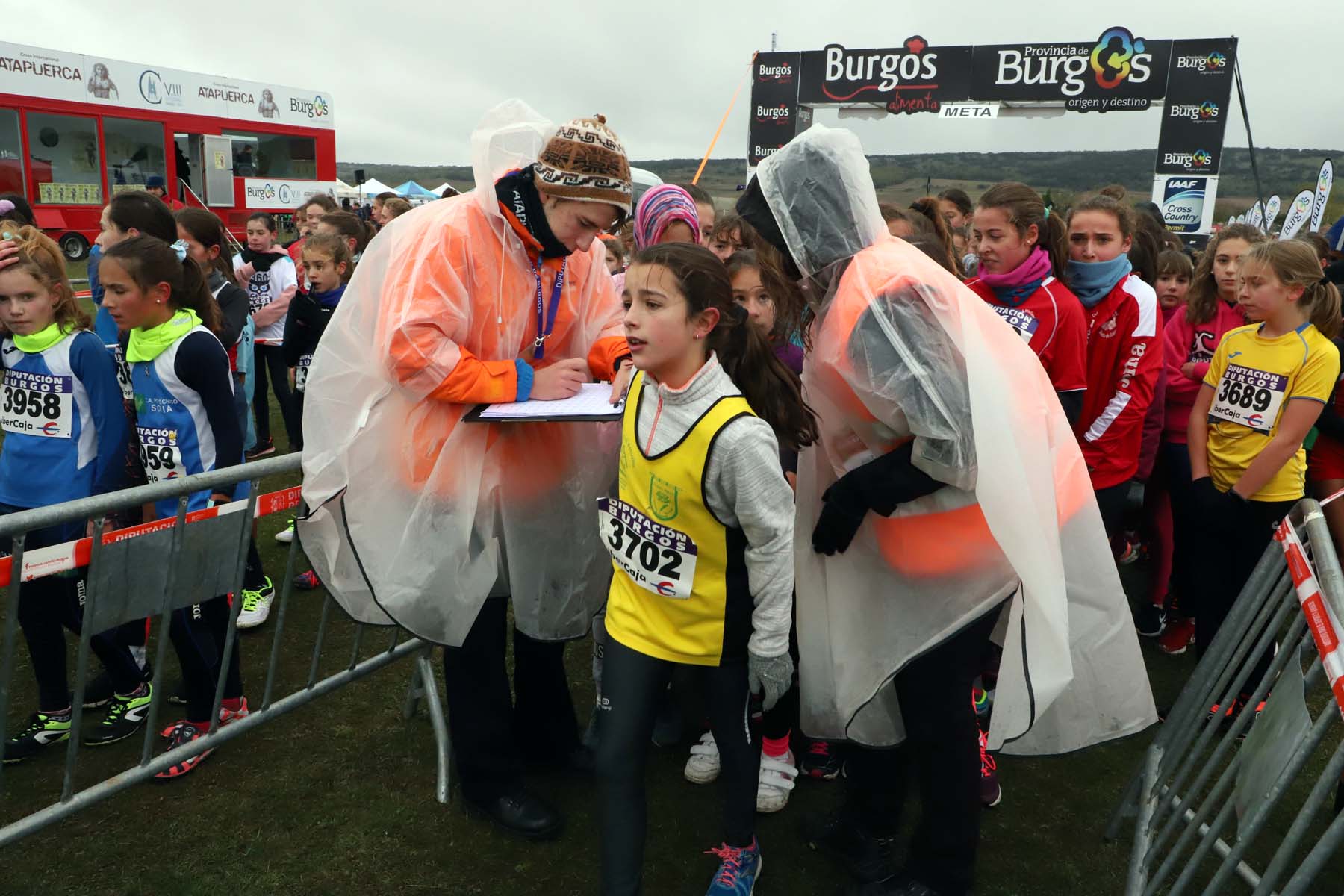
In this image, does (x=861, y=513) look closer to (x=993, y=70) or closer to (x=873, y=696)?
(x=873, y=696)

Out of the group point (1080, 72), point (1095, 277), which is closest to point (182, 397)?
point (1095, 277)

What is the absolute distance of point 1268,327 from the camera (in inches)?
133

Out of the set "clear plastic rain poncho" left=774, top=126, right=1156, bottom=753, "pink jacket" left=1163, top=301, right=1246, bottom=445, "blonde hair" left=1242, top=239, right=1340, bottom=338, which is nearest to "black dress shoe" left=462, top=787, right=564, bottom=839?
"clear plastic rain poncho" left=774, top=126, right=1156, bottom=753

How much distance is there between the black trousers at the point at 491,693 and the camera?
2680mm

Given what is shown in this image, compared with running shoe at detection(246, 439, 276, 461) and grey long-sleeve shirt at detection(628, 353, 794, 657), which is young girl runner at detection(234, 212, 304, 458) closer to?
running shoe at detection(246, 439, 276, 461)

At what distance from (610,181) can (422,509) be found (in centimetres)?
101

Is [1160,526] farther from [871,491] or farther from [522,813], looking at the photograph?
[522,813]

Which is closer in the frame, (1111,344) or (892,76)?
(1111,344)

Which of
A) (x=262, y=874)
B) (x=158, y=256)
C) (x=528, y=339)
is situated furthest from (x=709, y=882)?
(x=158, y=256)

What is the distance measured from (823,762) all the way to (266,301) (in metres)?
5.63

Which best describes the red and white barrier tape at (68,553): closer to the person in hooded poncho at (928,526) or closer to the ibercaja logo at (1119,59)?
the person in hooded poncho at (928,526)

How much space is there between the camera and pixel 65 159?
19.2 m

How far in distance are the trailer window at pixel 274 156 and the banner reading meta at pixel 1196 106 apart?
2093 centimetres

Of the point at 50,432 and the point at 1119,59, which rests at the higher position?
the point at 1119,59
